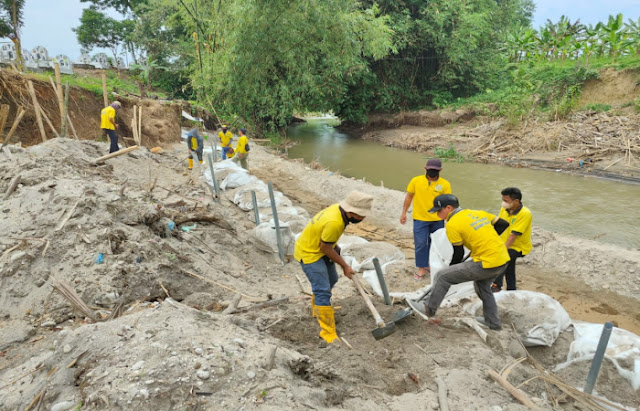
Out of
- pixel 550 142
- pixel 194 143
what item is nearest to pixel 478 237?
pixel 194 143

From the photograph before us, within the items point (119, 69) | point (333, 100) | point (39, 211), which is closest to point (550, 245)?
point (39, 211)

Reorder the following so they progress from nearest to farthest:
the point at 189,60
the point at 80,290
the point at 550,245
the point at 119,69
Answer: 1. the point at 80,290
2. the point at 550,245
3. the point at 189,60
4. the point at 119,69

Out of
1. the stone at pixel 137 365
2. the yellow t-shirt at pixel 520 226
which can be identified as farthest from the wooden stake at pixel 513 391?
the stone at pixel 137 365

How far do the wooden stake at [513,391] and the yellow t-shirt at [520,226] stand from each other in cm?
167

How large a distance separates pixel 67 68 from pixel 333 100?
13690 mm

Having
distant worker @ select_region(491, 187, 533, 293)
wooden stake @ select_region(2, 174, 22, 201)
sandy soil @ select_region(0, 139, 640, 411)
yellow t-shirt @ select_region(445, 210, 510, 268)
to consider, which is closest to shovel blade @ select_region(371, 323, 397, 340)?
sandy soil @ select_region(0, 139, 640, 411)

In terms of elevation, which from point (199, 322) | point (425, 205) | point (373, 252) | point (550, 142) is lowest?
point (373, 252)

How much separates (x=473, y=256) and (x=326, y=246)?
1331 mm

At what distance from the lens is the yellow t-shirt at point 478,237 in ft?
10.4

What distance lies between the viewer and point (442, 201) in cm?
344

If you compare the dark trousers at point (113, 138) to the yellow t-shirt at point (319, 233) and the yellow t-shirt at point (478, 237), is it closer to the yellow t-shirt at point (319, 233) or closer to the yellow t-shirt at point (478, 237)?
the yellow t-shirt at point (319, 233)

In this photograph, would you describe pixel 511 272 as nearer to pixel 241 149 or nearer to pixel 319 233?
pixel 319 233

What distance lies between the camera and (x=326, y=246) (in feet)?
10.2

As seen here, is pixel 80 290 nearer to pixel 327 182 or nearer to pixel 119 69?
pixel 327 182
